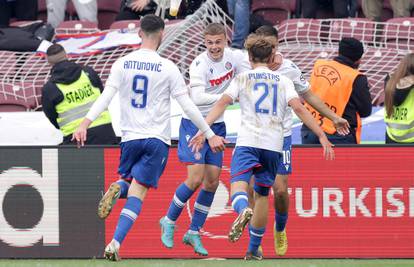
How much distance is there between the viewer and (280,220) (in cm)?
1109

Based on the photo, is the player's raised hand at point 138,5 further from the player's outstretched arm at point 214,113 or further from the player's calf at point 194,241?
the player's outstretched arm at point 214,113

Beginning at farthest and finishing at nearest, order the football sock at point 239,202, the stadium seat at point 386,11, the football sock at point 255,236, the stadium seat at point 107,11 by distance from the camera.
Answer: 1. the stadium seat at point 107,11
2. the stadium seat at point 386,11
3. the football sock at point 255,236
4. the football sock at point 239,202

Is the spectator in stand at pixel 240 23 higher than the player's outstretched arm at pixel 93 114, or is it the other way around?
the player's outstretched arm at pixel 93 114

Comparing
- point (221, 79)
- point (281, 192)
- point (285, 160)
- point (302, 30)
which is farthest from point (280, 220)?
point (302, 30)

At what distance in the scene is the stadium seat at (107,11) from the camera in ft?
59.8

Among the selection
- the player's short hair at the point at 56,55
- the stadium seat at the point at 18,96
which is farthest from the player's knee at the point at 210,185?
the stadium seat at the point at 18,96

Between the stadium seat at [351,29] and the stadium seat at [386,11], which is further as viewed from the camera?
the stadium seat at [386,11]

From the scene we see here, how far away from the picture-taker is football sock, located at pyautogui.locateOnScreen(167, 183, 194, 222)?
36.6 feet

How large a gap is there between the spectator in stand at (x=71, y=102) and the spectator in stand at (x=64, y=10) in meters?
4.40

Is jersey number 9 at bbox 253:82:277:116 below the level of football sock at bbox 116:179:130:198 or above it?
above

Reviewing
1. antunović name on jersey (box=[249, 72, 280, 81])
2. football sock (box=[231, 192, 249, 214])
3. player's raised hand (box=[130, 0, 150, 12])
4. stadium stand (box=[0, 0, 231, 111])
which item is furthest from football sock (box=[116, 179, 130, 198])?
player's raised hand (box=[130, 0, 150, 12])

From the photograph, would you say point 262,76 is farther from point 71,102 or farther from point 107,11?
point 107,11

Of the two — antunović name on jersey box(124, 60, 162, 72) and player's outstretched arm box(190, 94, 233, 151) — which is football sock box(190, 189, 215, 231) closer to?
player's outstretched arm box(190, 94, 233, 151)

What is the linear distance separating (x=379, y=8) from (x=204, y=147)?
629 cm
